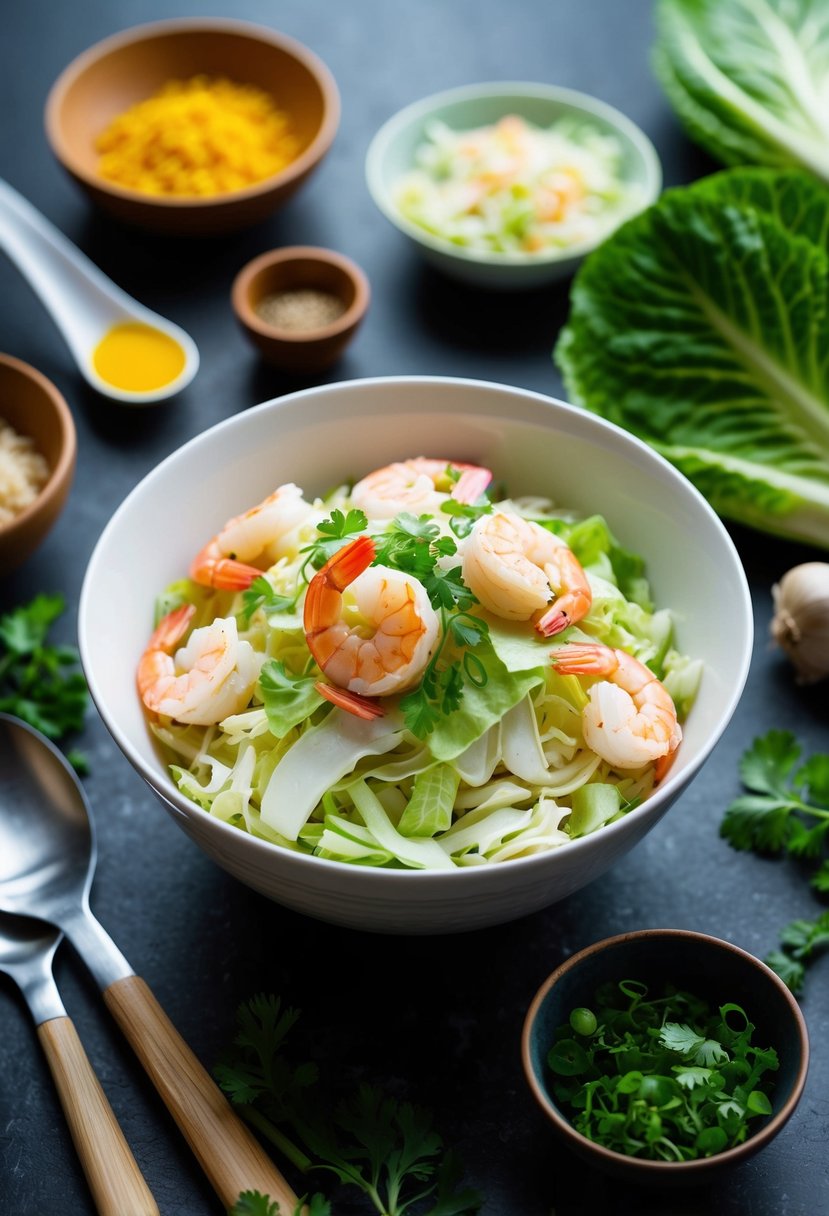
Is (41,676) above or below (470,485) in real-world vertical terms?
below

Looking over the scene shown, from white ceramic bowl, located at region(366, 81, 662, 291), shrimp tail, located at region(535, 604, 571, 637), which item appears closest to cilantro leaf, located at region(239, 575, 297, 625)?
shrimp tail, located at region(535, 604, 571, 637)

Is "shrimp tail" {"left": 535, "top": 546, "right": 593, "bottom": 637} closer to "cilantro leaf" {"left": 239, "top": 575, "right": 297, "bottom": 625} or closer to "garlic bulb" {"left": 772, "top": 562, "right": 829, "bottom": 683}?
"cilantro leaf" {"left": 239, "top": 575, "right": 297, "bottom": 625}

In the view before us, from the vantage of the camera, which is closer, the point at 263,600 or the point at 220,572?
the point at 263,600

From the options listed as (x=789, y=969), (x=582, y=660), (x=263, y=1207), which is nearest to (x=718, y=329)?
(x=582, y=660)

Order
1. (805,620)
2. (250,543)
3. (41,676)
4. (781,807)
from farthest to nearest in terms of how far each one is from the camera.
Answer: (41,676) < (805,620) < (781,807) < (250,543)

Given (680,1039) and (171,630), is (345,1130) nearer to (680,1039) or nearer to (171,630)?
(680,1039)

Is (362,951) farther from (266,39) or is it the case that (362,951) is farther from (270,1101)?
(266,39)

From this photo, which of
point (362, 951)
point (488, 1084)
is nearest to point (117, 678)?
point (362, 951)
